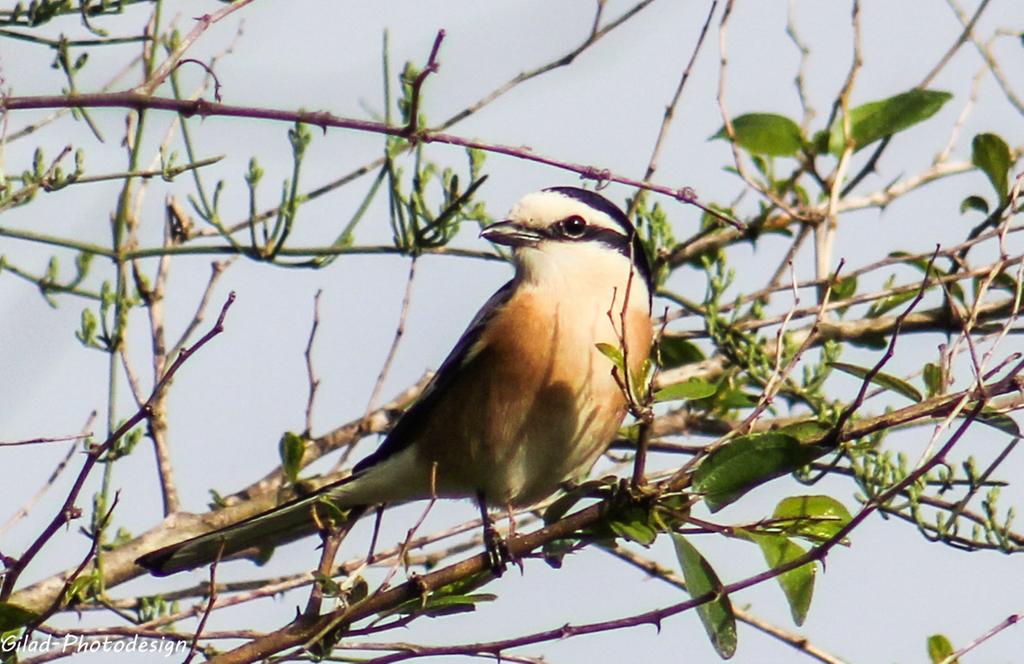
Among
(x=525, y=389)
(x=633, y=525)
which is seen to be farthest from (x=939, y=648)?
(x=525, y=389)

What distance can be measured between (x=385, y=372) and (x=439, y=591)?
4.45 ft

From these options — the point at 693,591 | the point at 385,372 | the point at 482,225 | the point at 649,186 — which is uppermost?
the point at 482,225

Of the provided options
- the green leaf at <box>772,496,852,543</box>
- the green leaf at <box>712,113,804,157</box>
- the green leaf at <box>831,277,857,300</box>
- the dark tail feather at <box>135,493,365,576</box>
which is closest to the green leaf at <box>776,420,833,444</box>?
the green leaf at <box>772,496,852,543</box>

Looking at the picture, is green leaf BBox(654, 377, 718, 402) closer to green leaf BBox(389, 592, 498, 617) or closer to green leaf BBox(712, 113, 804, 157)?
green leaf BBox(389, 592, 498, 617)

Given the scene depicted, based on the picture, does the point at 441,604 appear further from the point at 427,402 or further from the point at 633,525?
A: the point at 427,402

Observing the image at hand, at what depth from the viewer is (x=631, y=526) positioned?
345 centimetres

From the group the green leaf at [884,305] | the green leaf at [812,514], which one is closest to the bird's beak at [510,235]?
the green leaf at [884,305]

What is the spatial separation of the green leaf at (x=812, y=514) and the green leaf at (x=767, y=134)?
6.19 ft

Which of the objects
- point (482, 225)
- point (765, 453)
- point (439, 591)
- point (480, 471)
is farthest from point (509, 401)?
point (765, 453)

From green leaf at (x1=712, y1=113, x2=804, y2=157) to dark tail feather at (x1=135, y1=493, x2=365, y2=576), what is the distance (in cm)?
191

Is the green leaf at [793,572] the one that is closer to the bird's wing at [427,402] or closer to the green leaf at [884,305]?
the bird's wing at [427,402]

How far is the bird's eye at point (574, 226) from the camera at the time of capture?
17.2ft

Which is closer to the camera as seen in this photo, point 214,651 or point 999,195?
point 214,651

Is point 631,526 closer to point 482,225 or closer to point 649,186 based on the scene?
point 649,186
